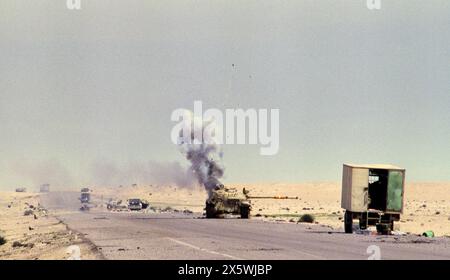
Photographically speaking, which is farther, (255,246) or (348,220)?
(348,220)

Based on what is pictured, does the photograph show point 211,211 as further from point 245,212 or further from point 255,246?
point 255,246

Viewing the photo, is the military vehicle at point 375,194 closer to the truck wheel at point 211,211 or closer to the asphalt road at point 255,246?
the asphalt road at point 255,246

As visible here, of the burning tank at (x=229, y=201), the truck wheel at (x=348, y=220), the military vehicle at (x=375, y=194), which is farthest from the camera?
the burning tank at (x=229, y=201)

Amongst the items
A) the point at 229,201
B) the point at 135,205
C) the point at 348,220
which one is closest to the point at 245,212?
the point at 229,201

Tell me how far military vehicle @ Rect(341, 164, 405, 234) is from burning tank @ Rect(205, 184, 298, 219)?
2566 cm

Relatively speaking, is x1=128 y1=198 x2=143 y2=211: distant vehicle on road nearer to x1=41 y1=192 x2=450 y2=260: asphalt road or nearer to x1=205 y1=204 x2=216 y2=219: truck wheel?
x1=205 y1=204 x2=216 y2=219: truck wheel

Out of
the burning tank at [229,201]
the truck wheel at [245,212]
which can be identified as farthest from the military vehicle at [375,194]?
the truck wheel at [245,212]

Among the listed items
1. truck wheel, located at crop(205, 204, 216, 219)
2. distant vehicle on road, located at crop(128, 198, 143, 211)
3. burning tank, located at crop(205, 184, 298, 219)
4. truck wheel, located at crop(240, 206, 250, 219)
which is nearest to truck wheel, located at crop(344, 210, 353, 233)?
burning tank, located at crop(205, 184, 298, 219)

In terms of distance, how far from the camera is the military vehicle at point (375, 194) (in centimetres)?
5003

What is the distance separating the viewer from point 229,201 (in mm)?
77062

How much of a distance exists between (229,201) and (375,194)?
26.8m

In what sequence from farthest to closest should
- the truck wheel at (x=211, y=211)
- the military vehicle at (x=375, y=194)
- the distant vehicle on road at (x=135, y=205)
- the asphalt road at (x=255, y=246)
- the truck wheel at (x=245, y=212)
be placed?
1. the distant vehicle on road at (x=135, y=205)
2. the truck wheel at (x=211, y=211)
3. the truck wheel at (x=245, y=212)
4. the military vehicle at (x=375, y=194)
5. the asphalt road at (x=255, y=246)

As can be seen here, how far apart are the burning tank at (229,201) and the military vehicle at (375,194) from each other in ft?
84.2
